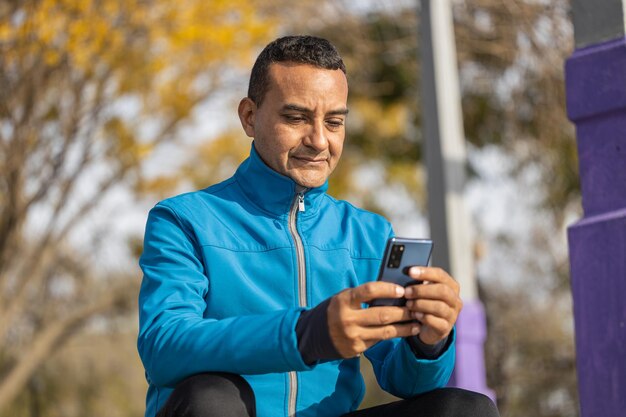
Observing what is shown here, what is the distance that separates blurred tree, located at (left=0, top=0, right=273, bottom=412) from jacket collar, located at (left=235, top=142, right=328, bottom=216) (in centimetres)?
751

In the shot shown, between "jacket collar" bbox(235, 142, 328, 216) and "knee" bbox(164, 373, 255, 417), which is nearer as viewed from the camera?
"knee" bbox(164, 373, 255, 417)

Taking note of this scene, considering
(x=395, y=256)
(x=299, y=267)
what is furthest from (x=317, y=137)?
(x=395, y=256)

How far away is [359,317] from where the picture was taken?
2.16 metres

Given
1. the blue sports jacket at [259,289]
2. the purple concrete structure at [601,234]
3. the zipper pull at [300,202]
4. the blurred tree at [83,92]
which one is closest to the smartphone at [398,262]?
the blue sports jacket at [259,289]

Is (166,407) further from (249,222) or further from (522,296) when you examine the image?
(522,296)

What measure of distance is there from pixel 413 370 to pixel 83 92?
8941 mm

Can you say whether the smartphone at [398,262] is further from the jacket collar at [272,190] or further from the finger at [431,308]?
the jacket collar at [272,190]

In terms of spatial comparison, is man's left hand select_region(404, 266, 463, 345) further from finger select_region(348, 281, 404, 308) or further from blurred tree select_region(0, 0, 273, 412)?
blurred tree select_region(0, 0, 273, 412)

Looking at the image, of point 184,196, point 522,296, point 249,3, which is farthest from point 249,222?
point 522,296

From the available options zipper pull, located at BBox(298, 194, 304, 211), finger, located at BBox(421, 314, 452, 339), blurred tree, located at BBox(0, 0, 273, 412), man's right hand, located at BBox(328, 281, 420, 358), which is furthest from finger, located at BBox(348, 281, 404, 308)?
blurred tree, located at BBox(0, 0, 273, 412)

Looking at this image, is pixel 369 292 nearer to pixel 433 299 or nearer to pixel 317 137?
pixel 433 299

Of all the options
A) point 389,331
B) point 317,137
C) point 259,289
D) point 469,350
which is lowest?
point 469,350

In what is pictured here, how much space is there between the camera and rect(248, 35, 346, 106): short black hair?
2.64 metres

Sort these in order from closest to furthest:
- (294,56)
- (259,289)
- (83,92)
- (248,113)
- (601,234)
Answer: (259,289) < (294,56) < (248,113) < (601,234) < (83,92)
